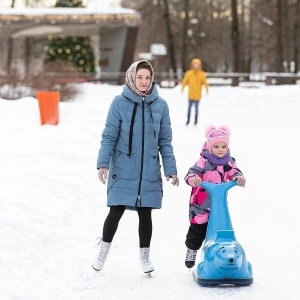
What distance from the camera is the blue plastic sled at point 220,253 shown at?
489 cm

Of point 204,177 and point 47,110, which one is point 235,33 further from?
point 204,177

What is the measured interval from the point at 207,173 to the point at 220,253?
62 centimetres

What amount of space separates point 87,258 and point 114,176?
1033 millimetres

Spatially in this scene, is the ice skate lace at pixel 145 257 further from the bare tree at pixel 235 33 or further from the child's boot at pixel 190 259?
the bare tree at pixel 235 33

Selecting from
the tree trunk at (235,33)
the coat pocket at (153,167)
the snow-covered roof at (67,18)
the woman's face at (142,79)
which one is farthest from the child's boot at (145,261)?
the tree trunk at (235,33)

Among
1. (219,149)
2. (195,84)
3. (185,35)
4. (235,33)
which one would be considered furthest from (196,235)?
(185,35)

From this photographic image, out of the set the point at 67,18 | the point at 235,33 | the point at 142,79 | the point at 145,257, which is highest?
the point at 67,18

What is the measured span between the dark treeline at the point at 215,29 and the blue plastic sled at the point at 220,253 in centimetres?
3163

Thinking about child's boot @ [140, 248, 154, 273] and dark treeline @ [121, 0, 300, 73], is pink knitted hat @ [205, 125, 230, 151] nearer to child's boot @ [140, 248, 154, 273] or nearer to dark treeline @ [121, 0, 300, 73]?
child's boot @ [140, 248, 154, 273]

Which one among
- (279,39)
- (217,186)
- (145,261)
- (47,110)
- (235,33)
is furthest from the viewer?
(235,33)

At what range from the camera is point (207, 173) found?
5242 mm

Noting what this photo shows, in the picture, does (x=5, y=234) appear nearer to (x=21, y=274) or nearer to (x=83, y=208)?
(x=21, y=274)

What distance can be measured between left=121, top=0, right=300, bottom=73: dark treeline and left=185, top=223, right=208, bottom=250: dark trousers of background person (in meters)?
31.5

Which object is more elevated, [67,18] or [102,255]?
[67,18]
